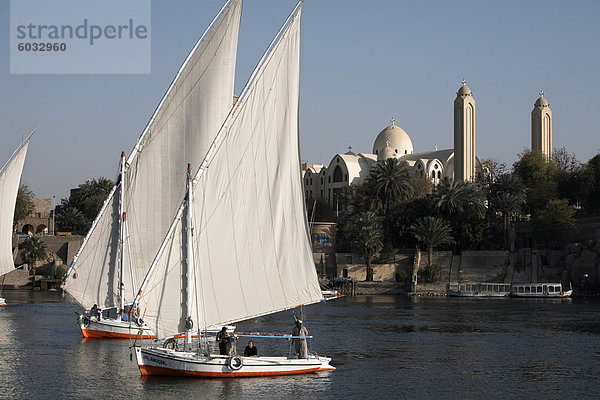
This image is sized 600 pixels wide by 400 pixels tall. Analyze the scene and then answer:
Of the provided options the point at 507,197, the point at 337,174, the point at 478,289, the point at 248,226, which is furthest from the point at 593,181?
the point at 248,226

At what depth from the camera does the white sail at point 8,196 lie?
54719 millimetres

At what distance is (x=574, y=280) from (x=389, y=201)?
76.8ft

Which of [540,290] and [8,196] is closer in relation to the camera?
[8,196]

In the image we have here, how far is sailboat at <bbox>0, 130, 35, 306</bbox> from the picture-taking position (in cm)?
5472

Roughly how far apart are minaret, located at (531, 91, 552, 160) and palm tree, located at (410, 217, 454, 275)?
1499 inches

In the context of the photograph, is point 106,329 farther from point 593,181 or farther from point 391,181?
point 593,181

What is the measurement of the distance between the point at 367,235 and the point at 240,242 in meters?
63.7

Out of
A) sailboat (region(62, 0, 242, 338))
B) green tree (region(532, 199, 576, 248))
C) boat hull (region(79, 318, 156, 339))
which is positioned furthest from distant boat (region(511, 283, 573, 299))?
sailboat (region(62, 0, 242, 338))

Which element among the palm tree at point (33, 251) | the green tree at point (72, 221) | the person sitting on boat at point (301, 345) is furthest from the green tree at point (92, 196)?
the person sitting on boat at point (301, 345)

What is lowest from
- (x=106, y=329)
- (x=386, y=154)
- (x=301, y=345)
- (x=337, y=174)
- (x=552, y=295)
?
(x=552, y=295)

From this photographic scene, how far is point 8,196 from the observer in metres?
56.0

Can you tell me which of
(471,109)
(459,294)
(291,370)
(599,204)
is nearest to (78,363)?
(291,370)

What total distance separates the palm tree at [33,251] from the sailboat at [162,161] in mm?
60385

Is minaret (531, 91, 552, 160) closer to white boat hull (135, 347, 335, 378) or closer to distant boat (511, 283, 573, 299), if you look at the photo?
distant boat (511, 283, 573, 299)
